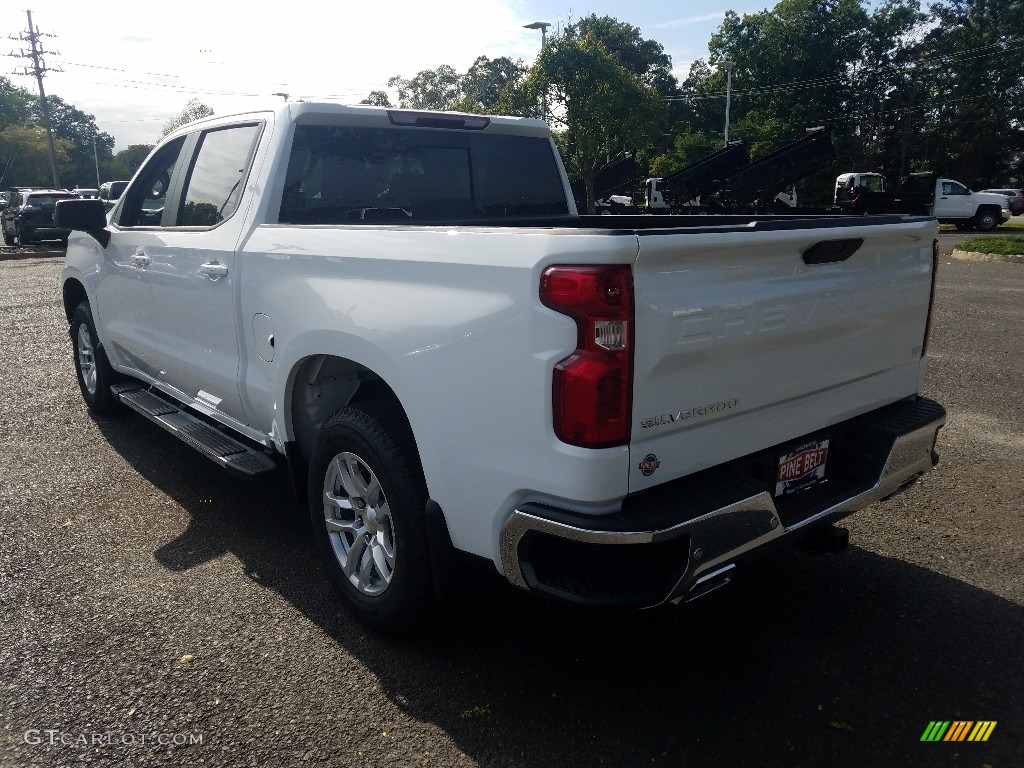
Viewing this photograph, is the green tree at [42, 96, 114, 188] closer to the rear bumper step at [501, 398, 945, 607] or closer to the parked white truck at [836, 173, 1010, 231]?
the parked white truck at [836, 173, 1010, 231]

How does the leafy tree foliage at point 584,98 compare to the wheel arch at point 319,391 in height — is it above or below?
above

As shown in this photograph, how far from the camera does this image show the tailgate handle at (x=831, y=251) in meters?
2.79

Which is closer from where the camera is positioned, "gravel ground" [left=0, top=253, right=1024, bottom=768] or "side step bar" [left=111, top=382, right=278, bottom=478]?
"gravel ground" [left=0, top=253, right=1024, bottom=768]

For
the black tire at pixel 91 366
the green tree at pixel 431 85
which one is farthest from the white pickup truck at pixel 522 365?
the green tree at pixel 431 85

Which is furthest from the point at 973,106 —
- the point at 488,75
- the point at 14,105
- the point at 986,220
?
the point at 14,105

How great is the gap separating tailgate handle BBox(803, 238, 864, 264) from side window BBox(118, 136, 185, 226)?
3690 mm

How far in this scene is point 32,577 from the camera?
385 cm

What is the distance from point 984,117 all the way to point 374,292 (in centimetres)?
5694

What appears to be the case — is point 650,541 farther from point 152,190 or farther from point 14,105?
point 14,105

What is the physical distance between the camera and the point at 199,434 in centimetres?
437

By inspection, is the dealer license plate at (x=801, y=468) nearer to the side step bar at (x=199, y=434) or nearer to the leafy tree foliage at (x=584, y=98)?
the side step bar at (x=199, y=434)

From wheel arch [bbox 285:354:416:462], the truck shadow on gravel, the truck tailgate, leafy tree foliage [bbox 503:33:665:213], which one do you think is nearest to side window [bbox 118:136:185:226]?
wheel arch [bbox 285:354:416:462]

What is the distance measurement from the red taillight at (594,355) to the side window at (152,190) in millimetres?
3452

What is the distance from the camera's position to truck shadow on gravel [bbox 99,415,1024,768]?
2674mm
